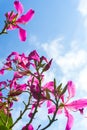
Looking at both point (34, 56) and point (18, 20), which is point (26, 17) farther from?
point (34, 56)

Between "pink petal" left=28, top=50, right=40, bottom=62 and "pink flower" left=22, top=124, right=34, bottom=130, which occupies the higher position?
"pink petal" left=28, top=50, right=40, bottom=62

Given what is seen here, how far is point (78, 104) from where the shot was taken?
9.73 ft

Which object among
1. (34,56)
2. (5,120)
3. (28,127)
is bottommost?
(28,127)

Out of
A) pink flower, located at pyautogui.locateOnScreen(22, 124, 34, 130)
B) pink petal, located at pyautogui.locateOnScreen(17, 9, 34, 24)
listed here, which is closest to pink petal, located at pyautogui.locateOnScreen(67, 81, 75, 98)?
pink flower, located at pyautogui.locateOnScreen(22, 124, 34, 130)

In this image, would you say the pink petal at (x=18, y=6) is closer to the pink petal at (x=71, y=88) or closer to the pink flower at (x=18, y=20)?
the pink flower at (x=18, y=20)

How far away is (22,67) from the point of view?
308 cm

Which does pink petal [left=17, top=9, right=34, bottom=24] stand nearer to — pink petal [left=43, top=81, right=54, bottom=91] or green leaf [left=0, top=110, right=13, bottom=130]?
pink petal [left=43, top=81, right=54, bottom=91]

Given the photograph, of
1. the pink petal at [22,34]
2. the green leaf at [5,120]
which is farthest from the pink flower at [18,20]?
the green leaf at [5,120]

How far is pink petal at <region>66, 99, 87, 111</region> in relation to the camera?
2.94m

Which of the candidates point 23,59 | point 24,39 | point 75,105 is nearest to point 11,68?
point 23,59

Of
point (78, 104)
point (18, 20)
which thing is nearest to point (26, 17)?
point (18, 20)

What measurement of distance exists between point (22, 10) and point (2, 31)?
0.45 m

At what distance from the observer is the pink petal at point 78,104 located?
2.94m

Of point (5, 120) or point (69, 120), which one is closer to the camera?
point (69, 120)
